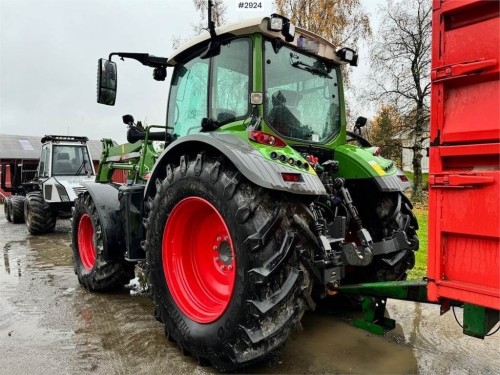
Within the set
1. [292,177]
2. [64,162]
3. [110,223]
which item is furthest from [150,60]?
[64,162]

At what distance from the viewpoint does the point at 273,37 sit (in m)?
3.29

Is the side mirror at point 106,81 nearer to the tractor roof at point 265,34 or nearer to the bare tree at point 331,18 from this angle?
the tractor roof at point 265,34

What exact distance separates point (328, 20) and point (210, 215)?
47.2 ft

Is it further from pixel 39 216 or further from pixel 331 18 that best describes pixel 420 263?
pixel 331 18

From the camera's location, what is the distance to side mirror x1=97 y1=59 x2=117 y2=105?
4.02 m

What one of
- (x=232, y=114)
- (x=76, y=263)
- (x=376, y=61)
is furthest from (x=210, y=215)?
(x=376, y=61)

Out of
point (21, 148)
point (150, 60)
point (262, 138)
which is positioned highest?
point (21, 148)

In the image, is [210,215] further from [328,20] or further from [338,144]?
[328,20]

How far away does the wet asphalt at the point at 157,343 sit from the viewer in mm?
2932

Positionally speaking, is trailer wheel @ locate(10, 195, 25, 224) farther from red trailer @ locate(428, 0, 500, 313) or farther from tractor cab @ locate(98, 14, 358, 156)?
red trailer @ locate(428, 0, 500, 313)

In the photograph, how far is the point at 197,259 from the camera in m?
3.37

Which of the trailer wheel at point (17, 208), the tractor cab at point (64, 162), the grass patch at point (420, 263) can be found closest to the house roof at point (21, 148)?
the trailer wheel at point (17, 208)

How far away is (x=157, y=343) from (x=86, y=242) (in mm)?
2253

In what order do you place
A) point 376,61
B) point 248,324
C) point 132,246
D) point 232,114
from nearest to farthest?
1. point 248,324
2. point 232,114
3. point 132,246
4. point 376,61
